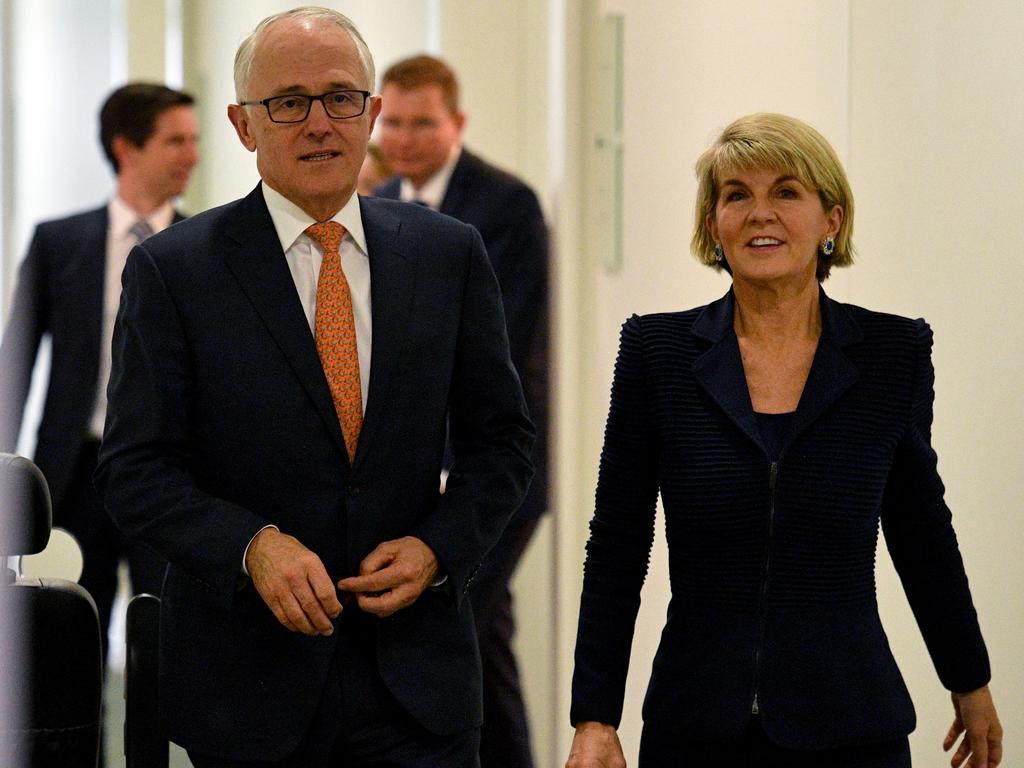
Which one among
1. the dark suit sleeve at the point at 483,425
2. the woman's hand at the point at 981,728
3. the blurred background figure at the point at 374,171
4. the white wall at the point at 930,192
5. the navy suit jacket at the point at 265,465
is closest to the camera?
the navy suit jacket at the point at 265,465

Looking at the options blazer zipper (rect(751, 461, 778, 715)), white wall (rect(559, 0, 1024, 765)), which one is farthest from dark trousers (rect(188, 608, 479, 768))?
white wall (rect(559, 0, 1024, 765))

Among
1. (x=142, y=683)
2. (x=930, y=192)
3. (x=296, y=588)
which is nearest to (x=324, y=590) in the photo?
(x=296, y=588)

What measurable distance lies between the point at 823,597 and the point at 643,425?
1.10 ft

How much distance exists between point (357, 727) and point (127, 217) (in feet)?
7.30

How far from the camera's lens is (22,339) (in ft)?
12.1

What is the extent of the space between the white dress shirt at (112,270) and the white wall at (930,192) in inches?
54.2

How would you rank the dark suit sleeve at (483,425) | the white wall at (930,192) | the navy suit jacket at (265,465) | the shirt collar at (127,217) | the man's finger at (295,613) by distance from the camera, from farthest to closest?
the shirt collar at (127,217)
the white wall at (930,192)
the dark suit sleeve at (483,425)
the navy suit jacket at (265,465)
the man's finger at (295,613)

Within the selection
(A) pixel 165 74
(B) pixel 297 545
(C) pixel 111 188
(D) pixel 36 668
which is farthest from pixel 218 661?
(A) pixel 165 74

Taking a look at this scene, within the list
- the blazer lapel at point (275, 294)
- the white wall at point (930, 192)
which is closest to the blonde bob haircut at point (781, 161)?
the blazer lapel at point (275, 294)

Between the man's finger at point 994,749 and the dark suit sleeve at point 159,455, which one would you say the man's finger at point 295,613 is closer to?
the dark suit sleeve at point 159,455

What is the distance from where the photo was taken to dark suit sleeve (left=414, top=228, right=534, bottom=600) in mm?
2037

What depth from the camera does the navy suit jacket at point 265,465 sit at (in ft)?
6.35

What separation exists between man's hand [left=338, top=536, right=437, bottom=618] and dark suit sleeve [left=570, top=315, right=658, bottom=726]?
0.96ft

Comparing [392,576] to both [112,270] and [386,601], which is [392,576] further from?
[112,270]
